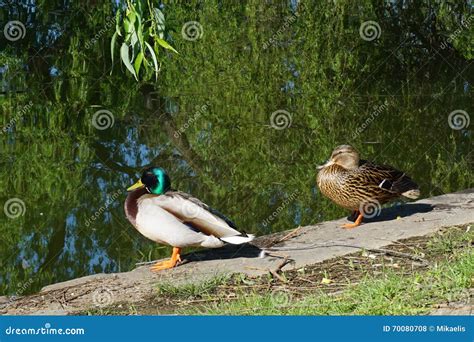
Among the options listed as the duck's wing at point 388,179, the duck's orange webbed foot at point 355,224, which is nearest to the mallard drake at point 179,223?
the duck's orange webbed foot at point 355,224

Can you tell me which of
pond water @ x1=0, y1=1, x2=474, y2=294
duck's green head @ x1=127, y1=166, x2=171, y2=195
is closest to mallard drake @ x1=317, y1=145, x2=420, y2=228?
pond water @ x1=0, y1=1, x2=474, y2=294

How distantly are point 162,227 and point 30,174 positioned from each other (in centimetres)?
374

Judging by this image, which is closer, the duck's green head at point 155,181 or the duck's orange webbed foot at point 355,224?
the duck's green head at point 155,181

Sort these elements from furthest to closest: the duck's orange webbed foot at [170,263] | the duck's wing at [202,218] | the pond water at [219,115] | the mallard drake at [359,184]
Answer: the pond water at [219,115] → the mallard drake at [359,184] → the duck's orange webbed foot at [170,263] → the duck's wing at [202,218]

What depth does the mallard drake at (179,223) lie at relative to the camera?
21.9 ft

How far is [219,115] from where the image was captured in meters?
12.1

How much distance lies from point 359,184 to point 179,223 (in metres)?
1.68

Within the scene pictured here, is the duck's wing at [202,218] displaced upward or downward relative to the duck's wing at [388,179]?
downward

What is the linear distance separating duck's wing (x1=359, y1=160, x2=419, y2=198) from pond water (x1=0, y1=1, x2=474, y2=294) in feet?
4.58

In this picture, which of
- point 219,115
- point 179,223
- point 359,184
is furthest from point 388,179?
point 219,115

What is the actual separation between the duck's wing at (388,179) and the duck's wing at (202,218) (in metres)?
1.51

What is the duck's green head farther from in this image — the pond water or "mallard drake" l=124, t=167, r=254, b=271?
the pond water

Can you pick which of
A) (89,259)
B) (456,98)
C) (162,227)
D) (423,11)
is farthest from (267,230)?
(423,11)

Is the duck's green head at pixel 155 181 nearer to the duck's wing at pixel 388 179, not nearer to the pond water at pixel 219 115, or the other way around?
the pond water at pixel 219 115
